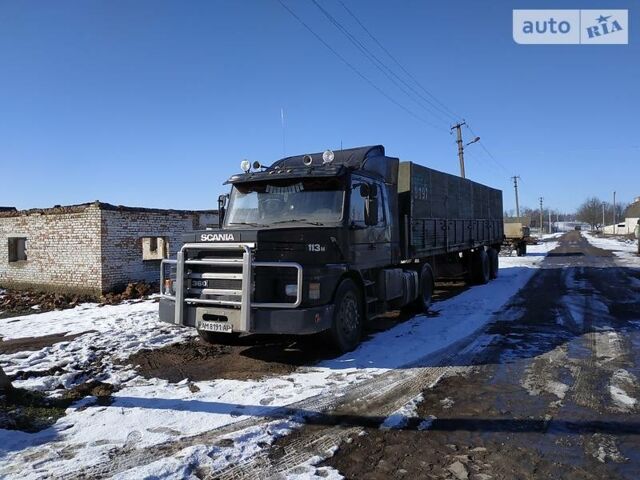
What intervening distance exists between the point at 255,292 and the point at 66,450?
2653mm

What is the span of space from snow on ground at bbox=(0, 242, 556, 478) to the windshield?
6.76ft

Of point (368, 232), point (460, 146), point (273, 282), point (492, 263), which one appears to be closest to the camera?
point (273, 282)

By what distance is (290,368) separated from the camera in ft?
20.0

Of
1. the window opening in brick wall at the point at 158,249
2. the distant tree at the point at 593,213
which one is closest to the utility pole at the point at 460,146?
the window opening in brick wall at the point at 158,249

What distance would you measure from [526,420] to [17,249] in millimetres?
17100

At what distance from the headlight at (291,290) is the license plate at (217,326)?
0.85m

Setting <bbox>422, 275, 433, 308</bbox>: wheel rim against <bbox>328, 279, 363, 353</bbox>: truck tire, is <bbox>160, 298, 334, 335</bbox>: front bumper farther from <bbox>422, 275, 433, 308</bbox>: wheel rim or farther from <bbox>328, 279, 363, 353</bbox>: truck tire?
<bbox>422, 275, 433, 308</bbox>: wheel rim

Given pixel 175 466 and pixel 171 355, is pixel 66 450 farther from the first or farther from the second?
pixel 171 355

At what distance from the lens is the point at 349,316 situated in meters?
6.82

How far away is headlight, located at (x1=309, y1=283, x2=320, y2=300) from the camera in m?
5.98

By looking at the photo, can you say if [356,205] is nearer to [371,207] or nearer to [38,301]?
[371,207]

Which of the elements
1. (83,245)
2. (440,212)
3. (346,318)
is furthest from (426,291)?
(83,245)

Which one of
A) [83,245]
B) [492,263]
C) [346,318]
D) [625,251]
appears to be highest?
[83,245]

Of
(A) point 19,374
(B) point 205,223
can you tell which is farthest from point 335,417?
(B) point 205,223
